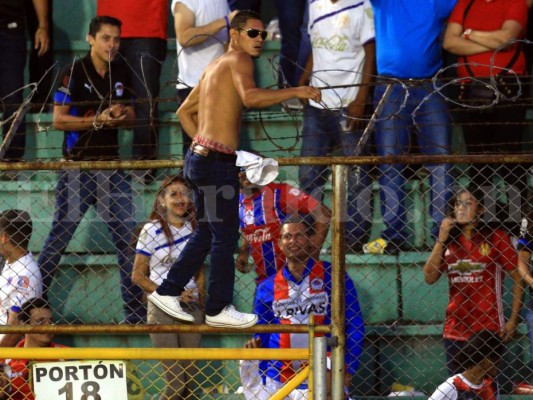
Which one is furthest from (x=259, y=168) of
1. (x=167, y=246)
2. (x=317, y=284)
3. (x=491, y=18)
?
(x=491, y=18)

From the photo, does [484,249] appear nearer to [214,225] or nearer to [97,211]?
[214,225]

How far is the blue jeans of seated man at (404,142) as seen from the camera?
7.88m

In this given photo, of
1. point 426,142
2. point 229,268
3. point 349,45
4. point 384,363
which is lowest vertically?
point 384,363

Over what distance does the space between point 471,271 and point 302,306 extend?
1.16 metres

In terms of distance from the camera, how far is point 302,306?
7242 millimetres

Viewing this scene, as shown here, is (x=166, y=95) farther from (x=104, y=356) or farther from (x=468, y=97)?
(x=104, y=356)

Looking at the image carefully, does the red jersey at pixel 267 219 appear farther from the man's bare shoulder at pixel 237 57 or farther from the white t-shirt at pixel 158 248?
the man's bare shoulder at pixel 237 57

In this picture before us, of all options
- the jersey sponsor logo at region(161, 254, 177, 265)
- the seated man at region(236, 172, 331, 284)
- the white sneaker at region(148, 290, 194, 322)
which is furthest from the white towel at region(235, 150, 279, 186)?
the jersey sponsor logo at region(161, 254, 177, 265)

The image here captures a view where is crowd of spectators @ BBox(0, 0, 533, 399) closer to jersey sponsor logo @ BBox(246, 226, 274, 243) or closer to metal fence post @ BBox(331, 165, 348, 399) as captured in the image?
jersey sponsor logo @ BBox(246, 226, 274, 243)

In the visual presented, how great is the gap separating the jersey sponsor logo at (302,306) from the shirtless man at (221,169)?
955 mm

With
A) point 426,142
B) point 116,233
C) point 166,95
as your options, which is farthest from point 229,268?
point 166,95

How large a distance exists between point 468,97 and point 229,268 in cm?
303

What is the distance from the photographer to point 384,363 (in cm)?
774

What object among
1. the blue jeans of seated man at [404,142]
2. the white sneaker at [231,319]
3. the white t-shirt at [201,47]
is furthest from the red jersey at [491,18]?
the white sneaker at [231,319]
